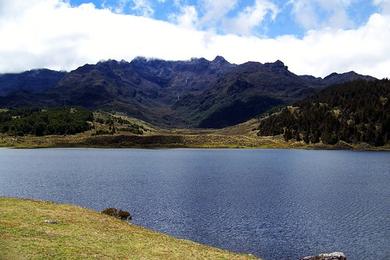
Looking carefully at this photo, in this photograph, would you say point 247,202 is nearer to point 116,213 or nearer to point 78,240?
point 116,213

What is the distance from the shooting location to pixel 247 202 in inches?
3671

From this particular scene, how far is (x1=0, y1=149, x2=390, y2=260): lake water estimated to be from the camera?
61031 millimetres

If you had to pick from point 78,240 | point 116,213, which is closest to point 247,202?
point 116,213

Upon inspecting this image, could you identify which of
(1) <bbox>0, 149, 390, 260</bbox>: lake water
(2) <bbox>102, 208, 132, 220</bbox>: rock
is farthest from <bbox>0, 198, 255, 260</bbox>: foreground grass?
(1) <bbox>0, 149, 390, 260</bbox>: lake water

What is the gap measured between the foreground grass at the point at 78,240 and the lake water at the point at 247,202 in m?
11.9

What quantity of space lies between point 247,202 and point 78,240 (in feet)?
178

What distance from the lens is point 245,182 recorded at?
424 ft

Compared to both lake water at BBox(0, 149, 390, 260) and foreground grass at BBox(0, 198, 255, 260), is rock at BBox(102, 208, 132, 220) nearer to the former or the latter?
lake water at BBox(0, 149, 390, 260)

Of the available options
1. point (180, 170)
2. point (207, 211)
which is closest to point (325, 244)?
point (207, 211)

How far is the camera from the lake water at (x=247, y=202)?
6103 centimetres

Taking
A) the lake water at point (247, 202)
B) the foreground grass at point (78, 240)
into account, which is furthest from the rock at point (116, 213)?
the foreground grass at point (78, 240)

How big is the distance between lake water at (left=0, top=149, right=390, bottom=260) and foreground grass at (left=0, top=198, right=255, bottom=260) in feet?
39.1

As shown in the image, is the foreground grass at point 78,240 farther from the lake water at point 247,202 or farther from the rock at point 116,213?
the lake water at point 247,202

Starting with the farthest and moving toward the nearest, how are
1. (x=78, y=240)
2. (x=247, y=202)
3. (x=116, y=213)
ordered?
(x=247, y=202), (x=116, y=213), (x=78, y=240)
